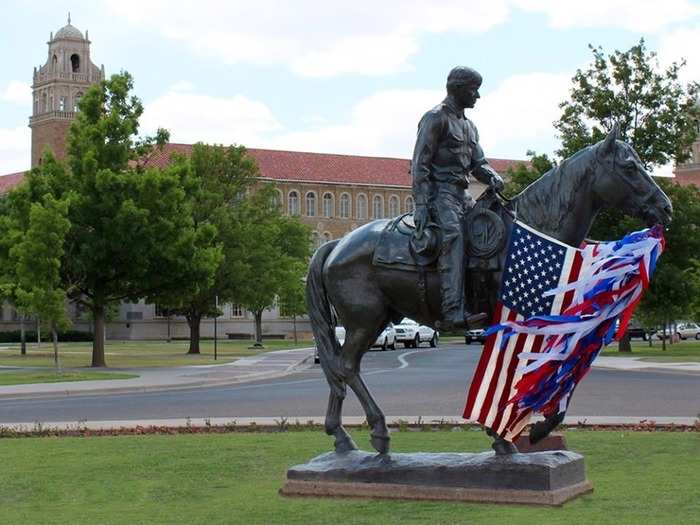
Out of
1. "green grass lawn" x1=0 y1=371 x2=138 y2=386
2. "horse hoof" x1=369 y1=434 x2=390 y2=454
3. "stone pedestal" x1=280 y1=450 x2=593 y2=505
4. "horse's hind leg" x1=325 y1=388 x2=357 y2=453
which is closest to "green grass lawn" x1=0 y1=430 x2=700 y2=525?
"stone pedestal" x1=280 y1=450 x2=593 y2=505

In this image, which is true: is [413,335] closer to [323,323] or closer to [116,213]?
[116,213]

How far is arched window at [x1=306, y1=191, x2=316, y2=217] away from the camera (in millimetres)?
123688

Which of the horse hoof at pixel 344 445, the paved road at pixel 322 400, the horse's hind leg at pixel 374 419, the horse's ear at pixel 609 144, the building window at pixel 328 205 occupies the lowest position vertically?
the paved road at pixel 322 400

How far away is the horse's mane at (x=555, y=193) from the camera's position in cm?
1005

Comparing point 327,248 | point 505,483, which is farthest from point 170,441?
point 505,483

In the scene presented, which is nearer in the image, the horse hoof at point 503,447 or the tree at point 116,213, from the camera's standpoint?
the horse hoof at point 503,447

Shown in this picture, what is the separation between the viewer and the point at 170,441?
49.6ft

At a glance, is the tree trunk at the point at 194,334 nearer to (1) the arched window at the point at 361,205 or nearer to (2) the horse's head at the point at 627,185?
(2) the horse's head at the point at 627,185

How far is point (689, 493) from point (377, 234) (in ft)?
11.1

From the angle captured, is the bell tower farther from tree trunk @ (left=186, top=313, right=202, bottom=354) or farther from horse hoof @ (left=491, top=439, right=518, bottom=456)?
horse hoof @ (left=491, top=439, right=518, bottom=456)

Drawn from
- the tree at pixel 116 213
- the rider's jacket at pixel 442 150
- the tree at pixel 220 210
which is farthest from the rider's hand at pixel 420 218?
the tree at pixel 220 210

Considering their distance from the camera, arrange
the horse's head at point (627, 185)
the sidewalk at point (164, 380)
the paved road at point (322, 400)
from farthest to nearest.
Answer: the sidewalk at point (164, 380) < the paved road at point (322, 400) < the horse's head at point (627, 185)

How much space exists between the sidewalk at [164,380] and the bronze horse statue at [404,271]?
1738 centimetres

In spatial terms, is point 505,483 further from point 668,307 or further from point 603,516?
point 668,307
